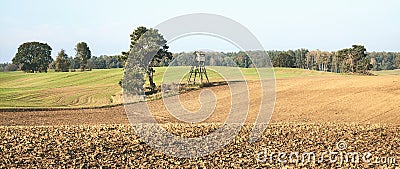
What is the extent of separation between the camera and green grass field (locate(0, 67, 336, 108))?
131 feet

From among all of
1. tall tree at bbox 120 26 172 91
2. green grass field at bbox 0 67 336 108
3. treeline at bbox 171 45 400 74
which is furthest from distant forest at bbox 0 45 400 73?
tall tree at bbox 120 26 172 91

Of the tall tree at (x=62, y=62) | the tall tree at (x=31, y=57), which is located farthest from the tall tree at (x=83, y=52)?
the tall tree at (x=31, y=57)

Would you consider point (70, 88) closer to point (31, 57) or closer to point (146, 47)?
point (146, 47)

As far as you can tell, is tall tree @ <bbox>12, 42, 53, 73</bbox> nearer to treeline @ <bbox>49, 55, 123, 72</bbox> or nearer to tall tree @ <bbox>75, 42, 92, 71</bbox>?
treeline @ <bbox>49, 55, 123, 72</bbox>

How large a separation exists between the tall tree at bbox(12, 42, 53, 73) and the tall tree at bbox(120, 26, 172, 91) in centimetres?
5589

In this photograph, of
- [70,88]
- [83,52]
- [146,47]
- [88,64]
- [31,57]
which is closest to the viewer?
[146,47]

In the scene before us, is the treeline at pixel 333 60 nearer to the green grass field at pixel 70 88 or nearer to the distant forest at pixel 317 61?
the distant forest at pixel 317 61

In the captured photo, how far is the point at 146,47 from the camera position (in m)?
35.4

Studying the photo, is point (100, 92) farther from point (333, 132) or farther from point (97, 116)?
point (333, 132)

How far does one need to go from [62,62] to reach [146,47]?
62.1m

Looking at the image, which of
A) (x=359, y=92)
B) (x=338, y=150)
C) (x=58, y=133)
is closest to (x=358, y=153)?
(x=338, y=150)

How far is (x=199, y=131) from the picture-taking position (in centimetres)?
1427

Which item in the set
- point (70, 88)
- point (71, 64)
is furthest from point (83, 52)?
point (70, 88)

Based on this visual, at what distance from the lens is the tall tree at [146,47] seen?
35.5m
